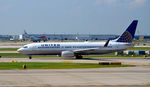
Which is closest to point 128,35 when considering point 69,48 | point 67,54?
point 69,48

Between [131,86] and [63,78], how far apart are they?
26.8 ft

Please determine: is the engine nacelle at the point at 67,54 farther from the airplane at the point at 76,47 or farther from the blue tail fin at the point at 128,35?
the blue tail fin at the point at 128,35

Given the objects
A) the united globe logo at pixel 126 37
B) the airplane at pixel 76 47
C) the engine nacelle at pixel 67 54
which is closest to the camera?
the engine nacelle at pixel 67 54

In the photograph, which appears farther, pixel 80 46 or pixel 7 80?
pixel 80 46

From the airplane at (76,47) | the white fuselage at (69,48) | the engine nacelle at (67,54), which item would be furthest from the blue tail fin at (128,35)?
the engine nacelle at (67,54)

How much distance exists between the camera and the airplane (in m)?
64.6

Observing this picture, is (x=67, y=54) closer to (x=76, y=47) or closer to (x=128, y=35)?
(x=76, y=47)

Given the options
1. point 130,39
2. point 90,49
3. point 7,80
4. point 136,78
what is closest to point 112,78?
point 136,78

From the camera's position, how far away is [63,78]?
106ft

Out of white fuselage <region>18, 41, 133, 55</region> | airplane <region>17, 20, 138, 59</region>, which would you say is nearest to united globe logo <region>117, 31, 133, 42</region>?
airplane <region>17, 20, 138, 59</region>

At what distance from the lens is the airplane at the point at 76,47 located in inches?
2544

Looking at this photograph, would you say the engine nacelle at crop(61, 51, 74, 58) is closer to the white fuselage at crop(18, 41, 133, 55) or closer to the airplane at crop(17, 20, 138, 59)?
the airplane at crop(17, 20, 138, 59)

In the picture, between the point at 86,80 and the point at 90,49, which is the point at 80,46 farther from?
the point at 86,80

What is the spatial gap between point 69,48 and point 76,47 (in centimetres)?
154
